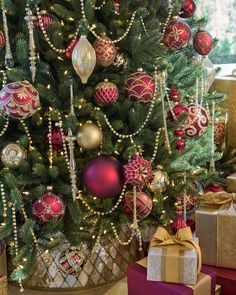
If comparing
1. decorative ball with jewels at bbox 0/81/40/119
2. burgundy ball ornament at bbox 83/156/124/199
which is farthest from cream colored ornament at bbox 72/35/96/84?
burgundy ball ornament at bbox 83/156/124/199

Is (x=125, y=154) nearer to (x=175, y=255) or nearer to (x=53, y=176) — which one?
(x=53, y=176)

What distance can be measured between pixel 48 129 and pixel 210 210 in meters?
0.52

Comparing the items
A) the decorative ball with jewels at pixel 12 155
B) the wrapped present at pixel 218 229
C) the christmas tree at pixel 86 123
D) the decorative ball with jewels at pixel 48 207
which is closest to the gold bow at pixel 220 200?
the wrapped present at pixel 218 229

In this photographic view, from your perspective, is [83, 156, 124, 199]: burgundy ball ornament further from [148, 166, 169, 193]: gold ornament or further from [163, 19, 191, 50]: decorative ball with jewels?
[163, 19, 191, 50]: decorative ball with jewels

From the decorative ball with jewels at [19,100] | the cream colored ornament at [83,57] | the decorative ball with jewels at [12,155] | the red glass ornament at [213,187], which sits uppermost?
the cream colored ornament at [83,57]

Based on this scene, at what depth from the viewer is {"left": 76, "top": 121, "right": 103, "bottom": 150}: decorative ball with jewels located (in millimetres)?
1322

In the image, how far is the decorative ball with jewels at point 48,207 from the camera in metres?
1.31

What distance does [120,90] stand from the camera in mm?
1463

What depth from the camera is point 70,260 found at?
146 centimetres

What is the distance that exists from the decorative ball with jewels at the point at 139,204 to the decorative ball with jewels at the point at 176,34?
477 millimetres

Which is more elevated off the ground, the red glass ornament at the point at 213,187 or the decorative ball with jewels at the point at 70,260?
the red glass ornament at the point at 213,187

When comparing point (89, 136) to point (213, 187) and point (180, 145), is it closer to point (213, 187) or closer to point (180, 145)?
point (180, 145)

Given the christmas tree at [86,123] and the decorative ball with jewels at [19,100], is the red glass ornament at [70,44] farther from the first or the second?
the decorative ball with jewels at [19,100]

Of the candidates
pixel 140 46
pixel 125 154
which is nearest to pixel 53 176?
pixel 125 154
